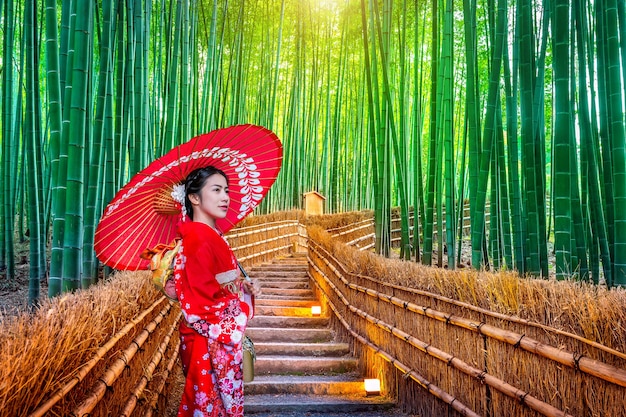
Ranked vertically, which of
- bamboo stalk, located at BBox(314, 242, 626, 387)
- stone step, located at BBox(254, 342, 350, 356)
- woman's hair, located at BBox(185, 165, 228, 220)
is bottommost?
stone step, located at BBox(254, 342, 350, 356)

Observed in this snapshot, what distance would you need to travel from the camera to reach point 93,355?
158 centimetres

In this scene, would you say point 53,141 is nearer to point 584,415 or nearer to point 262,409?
point 262,409

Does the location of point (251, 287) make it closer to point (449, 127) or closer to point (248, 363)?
point (248, 363)

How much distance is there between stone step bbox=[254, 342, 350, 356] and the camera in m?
4.08

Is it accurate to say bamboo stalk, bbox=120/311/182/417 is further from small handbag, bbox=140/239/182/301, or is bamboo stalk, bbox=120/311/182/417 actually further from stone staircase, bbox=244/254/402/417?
stone staircase, bbox=244/254/402/417

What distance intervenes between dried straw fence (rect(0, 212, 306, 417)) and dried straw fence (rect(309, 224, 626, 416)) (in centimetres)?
120

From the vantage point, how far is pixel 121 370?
6.00 feet

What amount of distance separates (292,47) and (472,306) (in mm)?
9473

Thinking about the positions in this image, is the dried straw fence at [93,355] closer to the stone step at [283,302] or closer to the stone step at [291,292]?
the stone step at [283,302]

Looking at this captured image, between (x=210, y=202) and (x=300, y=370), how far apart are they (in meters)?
2.23

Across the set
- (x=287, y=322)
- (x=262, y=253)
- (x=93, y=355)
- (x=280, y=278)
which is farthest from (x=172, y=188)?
(x=262, y=253)

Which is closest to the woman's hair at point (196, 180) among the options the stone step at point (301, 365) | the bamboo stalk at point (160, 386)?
the bamboo stalk at point (160, 386)

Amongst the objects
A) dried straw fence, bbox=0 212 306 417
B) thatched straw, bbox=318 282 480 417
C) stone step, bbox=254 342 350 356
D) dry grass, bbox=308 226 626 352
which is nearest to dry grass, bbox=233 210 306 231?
stone step, bbox=254 342 350 356

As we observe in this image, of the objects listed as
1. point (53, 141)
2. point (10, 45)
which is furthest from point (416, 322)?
point (10, 45)
